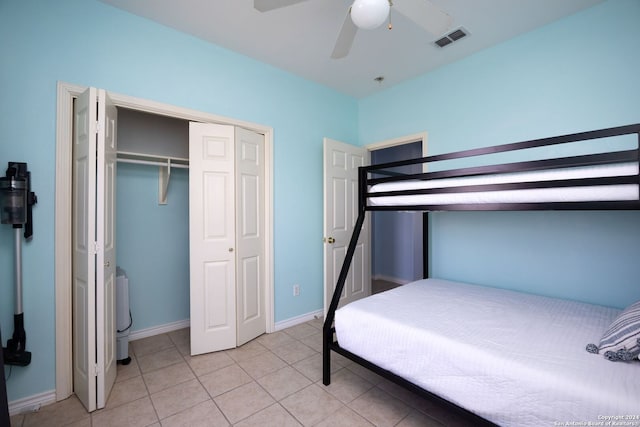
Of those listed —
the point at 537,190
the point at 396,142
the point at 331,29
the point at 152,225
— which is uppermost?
the point at 331,29

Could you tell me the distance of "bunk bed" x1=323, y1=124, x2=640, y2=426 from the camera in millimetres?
1011

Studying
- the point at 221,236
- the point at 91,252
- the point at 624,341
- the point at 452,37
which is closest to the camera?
the point at 624,341

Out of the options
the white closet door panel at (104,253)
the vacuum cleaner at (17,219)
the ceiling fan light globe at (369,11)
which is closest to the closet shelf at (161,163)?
the white closet door panel at (104,253)

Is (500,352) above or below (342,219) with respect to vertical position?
below

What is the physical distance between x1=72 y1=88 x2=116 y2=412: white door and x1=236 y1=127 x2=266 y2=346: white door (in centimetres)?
95

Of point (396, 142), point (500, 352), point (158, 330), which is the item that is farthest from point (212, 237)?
point (396, 142)

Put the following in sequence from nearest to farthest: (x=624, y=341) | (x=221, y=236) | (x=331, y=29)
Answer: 1. (x=624, y=341)
2. (x=331, y=29)
3. (x=221, y=236)

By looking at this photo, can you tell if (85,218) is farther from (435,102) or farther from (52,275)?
(435,102)

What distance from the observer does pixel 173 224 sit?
283 cm

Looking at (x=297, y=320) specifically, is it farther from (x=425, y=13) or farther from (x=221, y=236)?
(x=425, y=13)

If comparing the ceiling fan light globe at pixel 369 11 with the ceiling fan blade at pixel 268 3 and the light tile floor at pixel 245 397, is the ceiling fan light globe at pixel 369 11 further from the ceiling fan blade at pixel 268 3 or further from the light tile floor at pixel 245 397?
the light tile floor at pixel 245 397

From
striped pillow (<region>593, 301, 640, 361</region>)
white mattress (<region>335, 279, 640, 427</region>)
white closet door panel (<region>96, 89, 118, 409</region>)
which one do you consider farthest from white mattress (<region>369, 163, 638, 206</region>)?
white closet door panel (<region>96, 89, 118, 409</region>)

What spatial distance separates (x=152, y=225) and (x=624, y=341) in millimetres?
3380

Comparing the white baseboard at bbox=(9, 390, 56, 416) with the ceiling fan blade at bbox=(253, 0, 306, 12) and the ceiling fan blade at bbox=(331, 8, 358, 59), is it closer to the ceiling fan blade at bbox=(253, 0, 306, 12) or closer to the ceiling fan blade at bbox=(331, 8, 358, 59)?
the ceiling fan blade at bbox=(253, 0, 306, 12)
